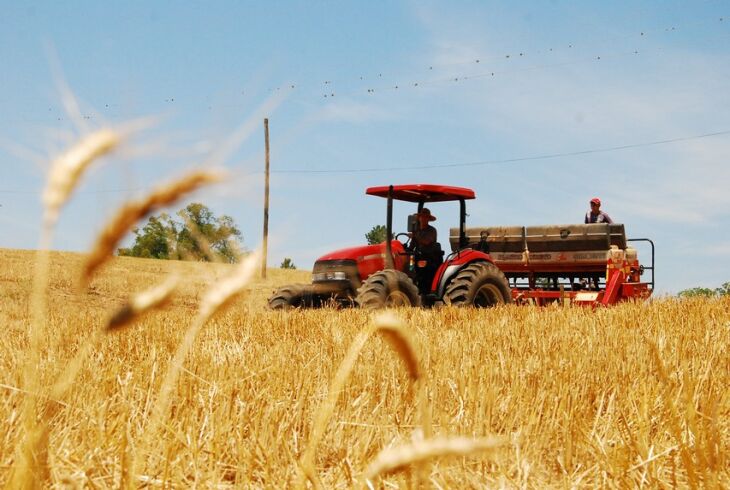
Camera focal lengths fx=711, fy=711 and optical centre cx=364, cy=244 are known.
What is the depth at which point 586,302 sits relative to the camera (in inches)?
444

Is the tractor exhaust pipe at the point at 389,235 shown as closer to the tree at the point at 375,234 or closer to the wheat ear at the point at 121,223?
the wheat ear at the point at 121,223

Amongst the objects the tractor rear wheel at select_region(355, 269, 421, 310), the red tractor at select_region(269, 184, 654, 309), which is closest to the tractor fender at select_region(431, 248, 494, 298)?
the red tractor at select_region(269, 184, 654, 309)

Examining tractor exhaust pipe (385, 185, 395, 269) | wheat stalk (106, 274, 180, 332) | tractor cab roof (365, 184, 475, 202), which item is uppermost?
tractor cab roof (365, 184, 475, 202)

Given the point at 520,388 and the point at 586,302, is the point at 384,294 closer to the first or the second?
the point at 586,302

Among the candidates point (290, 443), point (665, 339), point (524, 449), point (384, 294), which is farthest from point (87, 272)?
point (384, 294)

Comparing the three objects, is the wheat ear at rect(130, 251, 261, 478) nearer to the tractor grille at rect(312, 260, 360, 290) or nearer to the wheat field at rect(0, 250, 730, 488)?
the wheat field at rect(0, 250, 730, 488)

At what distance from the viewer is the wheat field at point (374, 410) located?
1.96 m

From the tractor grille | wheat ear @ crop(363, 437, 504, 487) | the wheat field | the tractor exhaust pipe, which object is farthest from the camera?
the tractor grille

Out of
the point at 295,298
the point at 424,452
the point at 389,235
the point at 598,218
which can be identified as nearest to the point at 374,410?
the point at 424,452

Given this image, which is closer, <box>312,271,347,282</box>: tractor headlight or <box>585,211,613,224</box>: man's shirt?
<box>312,271,347,282</box>: tractor headlight

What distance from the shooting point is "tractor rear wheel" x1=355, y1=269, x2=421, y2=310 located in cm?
858

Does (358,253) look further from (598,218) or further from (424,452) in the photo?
(424,452)

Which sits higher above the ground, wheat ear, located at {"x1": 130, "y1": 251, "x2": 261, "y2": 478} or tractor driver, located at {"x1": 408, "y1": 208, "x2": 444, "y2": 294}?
tractor driver, located at {"x1": 408, "y1": 208, "x2": 444, "y2": 294}

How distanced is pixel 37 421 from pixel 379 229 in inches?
3292
